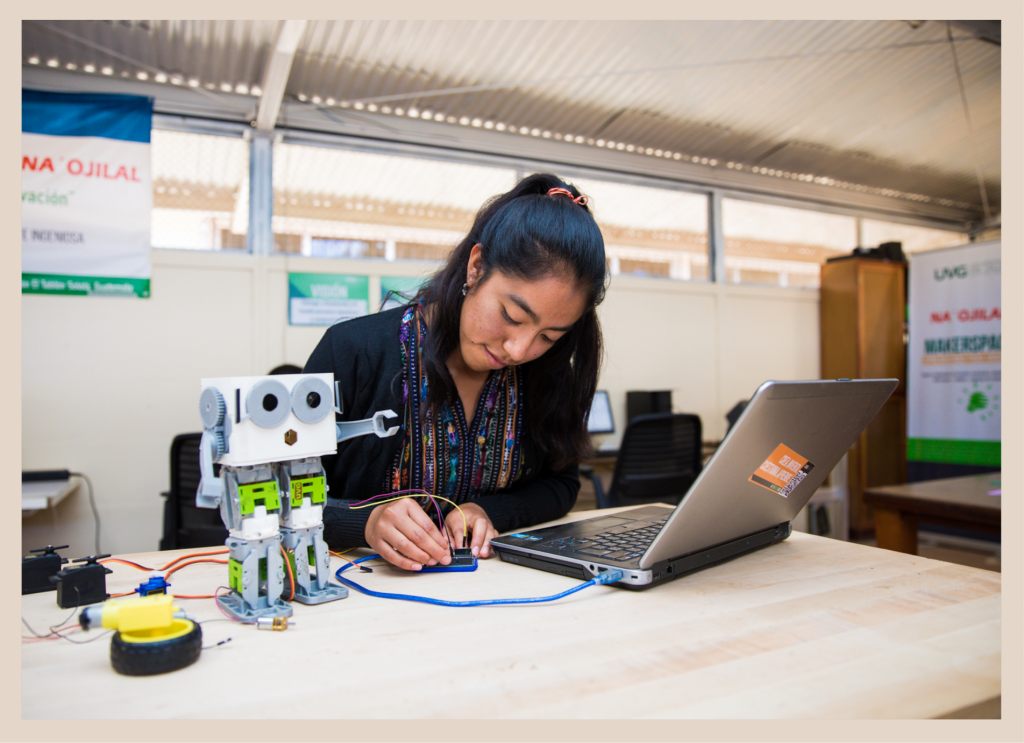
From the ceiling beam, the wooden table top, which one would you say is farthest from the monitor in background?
the ceiling beam

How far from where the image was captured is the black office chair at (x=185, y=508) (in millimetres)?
2213

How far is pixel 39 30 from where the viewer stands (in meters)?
2.62

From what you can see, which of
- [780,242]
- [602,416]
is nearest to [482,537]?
[602,416]

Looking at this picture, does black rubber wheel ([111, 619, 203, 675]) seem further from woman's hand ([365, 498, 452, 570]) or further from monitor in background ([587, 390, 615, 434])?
monitor in background ([587, 390, 615, 434])

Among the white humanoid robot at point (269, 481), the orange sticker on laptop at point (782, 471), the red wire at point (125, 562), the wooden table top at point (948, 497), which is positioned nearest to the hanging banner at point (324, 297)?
the red wire at point (125, 562)

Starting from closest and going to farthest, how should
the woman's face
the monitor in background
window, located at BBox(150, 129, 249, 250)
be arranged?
1. the woman's face
2. window, located at BBox(150, 129, 249, 250)
3. the monitor in background

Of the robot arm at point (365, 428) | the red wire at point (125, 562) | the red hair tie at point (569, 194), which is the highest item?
the red hair tie at point (569, 194)

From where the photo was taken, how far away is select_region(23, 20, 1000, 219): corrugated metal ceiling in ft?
8.91

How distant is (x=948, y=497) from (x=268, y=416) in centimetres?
198

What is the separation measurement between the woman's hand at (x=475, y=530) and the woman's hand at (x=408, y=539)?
0.08m

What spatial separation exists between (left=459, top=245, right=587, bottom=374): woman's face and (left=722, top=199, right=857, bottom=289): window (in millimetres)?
3696

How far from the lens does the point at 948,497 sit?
188 centimetres

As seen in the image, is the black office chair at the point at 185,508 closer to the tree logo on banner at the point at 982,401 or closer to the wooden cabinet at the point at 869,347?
the wooden cabinet at the point at 869,347

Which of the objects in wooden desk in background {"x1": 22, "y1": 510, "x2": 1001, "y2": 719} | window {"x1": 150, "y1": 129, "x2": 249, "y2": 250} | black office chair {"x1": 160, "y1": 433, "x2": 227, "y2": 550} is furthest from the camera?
window {"x1": 150, "y1": 129, "x2": 249, "y2": 250}
